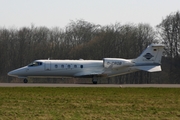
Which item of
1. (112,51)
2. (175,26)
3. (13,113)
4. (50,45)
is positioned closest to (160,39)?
(175,26)

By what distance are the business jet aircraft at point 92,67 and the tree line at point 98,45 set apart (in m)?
21.5

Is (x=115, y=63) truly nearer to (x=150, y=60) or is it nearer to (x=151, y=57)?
(x=150, y=60)

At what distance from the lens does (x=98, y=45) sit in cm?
6931

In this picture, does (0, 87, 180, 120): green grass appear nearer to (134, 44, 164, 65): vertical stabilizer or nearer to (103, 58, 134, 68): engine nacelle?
(103, 58, 134, 68): engine nacelle

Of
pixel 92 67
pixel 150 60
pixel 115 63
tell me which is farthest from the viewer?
pixel 150 60

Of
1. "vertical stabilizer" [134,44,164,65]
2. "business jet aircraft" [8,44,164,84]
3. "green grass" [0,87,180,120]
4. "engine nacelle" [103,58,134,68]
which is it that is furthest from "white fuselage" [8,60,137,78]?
"green grass" [0,87,180,120]

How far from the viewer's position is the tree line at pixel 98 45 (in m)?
67.3

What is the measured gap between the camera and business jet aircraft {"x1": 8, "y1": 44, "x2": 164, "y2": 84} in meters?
40.9

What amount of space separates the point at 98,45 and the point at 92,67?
27514mm

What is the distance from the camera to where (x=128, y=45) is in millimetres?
69125

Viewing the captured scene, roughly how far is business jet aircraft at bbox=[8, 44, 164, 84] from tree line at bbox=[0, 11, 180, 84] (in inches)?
846

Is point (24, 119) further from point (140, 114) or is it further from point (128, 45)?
point (128, 45)

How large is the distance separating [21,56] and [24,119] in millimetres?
59370

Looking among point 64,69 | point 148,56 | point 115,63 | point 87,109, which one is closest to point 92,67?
point 115,63
